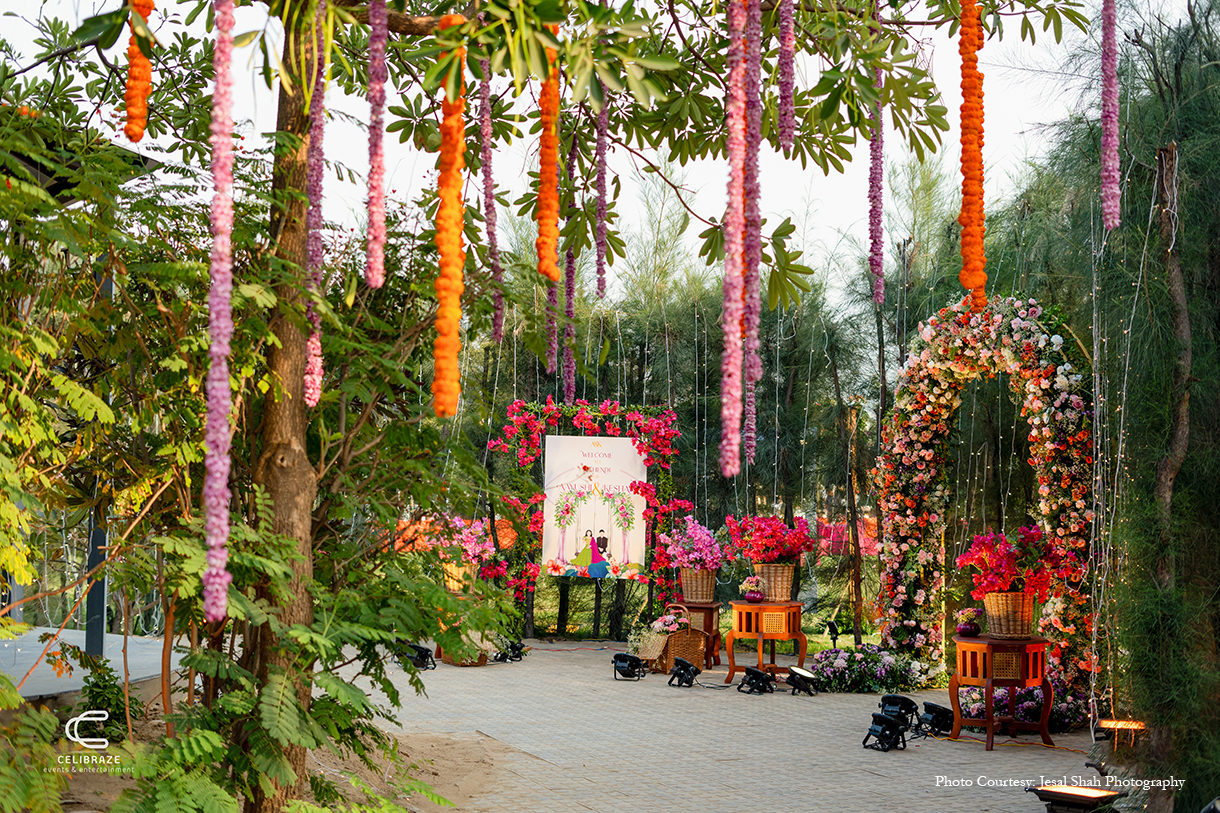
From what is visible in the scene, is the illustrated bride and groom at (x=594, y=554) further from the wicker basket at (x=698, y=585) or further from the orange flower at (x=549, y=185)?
the orange flower at (x=549, y=185)

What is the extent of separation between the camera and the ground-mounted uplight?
410cm

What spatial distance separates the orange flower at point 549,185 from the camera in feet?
4.52

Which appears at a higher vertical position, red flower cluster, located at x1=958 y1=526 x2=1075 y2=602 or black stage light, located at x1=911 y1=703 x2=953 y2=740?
red flower cluster, located at x1=958 y1=526 x2=1075 y2=602

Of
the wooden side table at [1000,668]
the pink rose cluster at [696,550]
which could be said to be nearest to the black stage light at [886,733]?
the wooden side table at [1000,668]

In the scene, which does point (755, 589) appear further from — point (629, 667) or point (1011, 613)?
point (1011, 613)

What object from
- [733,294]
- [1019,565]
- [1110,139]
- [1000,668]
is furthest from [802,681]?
[733,294]

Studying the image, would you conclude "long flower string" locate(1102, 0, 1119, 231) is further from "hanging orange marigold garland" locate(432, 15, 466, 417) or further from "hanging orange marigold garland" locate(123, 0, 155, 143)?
"hanging orange marigold garland" locate(123, 0, 155, 143)

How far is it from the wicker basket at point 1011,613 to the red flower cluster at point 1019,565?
15cm

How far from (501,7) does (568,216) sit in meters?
1.16

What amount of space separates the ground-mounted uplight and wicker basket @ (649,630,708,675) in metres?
6.31

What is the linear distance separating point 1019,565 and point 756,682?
3.03 meters

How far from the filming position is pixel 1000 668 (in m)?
6.67

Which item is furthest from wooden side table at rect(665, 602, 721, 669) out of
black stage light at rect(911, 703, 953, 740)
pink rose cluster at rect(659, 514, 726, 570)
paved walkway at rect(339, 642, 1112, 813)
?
black stage light at rect(911, 703, 953, 740)

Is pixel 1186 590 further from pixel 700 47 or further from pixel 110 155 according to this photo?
pixel 110 155
